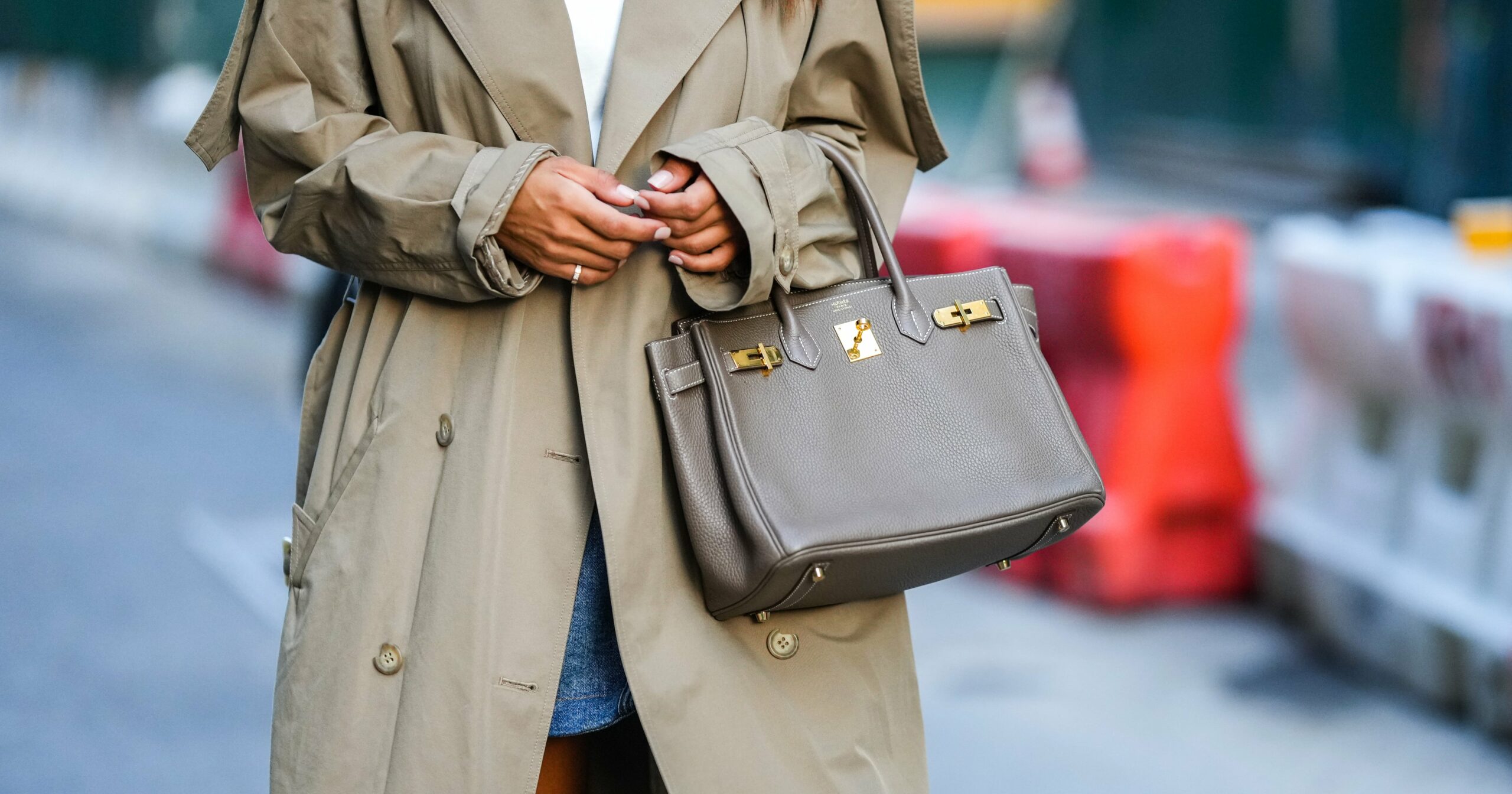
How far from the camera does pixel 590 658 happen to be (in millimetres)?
1939

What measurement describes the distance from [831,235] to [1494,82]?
1091 centimetres

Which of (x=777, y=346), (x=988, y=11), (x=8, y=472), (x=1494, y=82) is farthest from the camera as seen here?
(x=988, y=11)

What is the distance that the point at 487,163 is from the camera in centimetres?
182

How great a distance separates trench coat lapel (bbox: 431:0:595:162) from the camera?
187 centimetres

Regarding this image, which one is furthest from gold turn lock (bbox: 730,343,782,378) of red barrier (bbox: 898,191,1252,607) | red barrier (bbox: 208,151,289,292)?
red barrier (bbox: 208,151,289,292)

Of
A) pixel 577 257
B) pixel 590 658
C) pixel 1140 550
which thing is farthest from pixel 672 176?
pixel 1140 550

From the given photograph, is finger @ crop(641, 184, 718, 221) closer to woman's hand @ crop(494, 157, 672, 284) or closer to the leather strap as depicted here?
woman's hand @ crop(494, 157, 672, 284)

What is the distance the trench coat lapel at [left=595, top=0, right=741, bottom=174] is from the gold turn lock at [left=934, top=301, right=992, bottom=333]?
17.3 inches

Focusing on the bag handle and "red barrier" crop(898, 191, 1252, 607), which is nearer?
the bag handle

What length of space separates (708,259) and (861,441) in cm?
29

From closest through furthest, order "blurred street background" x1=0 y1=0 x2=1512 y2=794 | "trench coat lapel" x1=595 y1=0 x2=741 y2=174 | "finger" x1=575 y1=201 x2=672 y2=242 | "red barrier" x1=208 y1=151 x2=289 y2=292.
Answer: "finger" x1=575 y1=201 x2=672 y2=242
"trench coat lapel" x1=595 y1=0 x2=741 y2=174
"blurred street background" x1=0 y1=0 x2=1512 y2=794
"red barrier" x1=208 y1=151 x2=289 y2=292

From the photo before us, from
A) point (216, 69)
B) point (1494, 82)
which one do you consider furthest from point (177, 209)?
point (1494, 82)

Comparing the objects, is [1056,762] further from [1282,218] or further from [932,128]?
[1282,218]

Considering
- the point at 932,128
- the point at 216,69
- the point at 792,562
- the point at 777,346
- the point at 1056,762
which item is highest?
the point at 216,69
